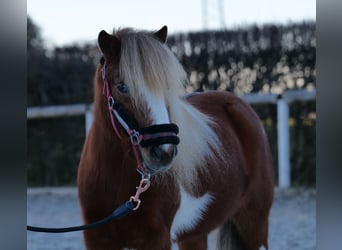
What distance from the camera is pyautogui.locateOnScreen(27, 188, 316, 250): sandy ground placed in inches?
183

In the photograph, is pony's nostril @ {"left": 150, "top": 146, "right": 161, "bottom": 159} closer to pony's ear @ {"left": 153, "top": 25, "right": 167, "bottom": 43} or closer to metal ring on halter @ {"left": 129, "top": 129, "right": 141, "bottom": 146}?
metal ring on halter @ {"left": 129, "top": 129, "right": 141, "bottom": 146}

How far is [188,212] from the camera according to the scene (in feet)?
8.75

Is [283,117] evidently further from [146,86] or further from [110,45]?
[146,86]

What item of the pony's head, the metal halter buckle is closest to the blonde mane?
the pony's head

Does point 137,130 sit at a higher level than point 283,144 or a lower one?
higher

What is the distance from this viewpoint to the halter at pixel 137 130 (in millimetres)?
1992

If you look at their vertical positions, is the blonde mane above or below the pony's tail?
above

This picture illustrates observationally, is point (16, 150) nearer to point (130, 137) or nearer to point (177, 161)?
point (130, 137)

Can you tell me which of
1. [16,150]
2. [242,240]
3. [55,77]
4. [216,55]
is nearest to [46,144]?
[55,77]

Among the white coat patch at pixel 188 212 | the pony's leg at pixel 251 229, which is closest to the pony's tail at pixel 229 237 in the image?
the pony's leg at pixel 251 229

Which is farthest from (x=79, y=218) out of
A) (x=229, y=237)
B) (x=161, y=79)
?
(x=161, y=79)

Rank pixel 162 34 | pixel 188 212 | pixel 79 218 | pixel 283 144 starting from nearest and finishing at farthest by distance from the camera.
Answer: pixel 162 34
pixel 188 212
pixel 79 218
pixel 283 144

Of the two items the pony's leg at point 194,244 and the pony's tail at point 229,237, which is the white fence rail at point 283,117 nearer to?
the pony's tail at point 229,237

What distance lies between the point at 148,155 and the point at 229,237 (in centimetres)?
174
